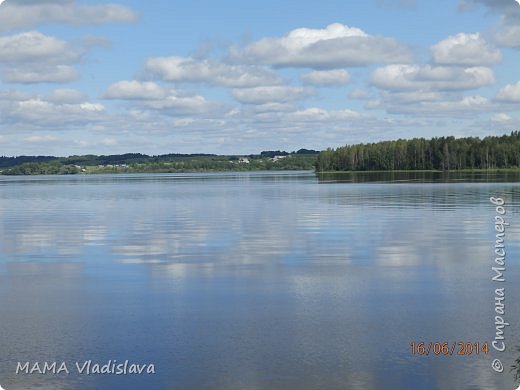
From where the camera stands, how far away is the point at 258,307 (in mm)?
20969

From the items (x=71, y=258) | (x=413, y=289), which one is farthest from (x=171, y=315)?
(x=71, y=258)

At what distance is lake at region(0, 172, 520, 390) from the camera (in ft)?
50.3

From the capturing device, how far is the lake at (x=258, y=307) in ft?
50.3

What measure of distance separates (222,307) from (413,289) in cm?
674

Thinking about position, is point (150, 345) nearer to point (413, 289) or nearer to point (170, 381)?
point (170, 381)
